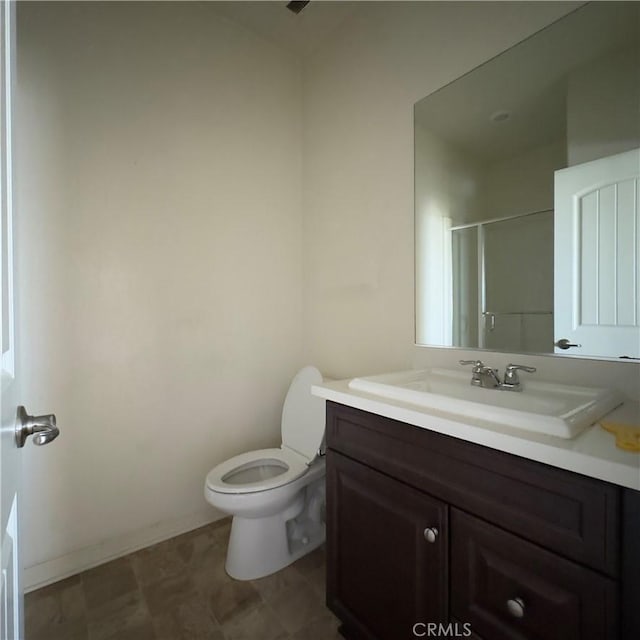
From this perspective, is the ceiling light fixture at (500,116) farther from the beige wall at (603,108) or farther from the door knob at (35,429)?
the door knob at (35,429)

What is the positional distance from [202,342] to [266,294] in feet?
1.50

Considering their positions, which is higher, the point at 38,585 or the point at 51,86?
the point at 51,86

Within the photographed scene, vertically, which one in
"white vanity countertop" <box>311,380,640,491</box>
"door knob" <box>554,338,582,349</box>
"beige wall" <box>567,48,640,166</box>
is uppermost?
"beige wall" <box>567,48,640,166</box>

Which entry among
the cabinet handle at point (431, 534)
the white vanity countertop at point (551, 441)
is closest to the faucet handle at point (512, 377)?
the white vanity countertop at point (551, 441)

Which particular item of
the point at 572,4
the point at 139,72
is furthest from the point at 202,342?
the point at 572,4

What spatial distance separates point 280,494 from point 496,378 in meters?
0.96

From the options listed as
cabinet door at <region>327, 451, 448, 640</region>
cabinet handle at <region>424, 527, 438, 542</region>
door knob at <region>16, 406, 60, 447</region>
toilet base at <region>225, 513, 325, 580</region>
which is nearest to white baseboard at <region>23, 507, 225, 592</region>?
toilet base at <region>225, 513, 325, 580</region>

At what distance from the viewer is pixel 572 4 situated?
103cm

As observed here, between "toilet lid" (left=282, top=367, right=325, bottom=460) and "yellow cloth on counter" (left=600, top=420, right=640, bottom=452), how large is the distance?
3.42 ft

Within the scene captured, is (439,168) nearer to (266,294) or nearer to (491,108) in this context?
(491,108)

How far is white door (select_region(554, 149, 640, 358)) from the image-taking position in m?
0.93

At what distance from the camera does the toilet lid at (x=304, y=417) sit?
61.5 inches

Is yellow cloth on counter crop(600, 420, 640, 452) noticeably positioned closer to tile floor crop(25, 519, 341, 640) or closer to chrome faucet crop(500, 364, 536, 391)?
chrome faucet crop(500, 364, 536, 391)

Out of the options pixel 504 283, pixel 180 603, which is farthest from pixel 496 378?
pixel 180 603
